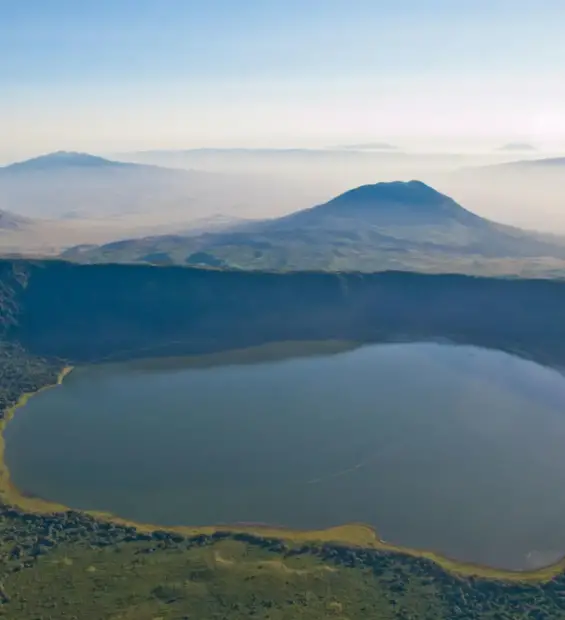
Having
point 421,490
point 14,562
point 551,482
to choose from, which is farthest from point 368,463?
point 14,562

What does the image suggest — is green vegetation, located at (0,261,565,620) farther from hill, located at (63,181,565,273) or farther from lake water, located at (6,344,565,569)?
hill, located at (63,181,565,273)

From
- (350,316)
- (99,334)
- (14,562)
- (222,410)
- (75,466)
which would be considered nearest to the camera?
(14,562)

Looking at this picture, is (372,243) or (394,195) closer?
(372,243)

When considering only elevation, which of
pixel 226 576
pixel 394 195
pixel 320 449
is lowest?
pixel 226 576

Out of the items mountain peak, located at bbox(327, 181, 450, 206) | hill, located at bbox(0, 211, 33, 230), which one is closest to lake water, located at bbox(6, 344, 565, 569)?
mountain peak, located at bbox(327, 181, 450, 206)

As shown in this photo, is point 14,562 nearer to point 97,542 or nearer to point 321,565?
point 97,542

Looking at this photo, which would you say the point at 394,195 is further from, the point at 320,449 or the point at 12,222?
the point at 320,449

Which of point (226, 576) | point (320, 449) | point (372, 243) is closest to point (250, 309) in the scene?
point (320, 449)
